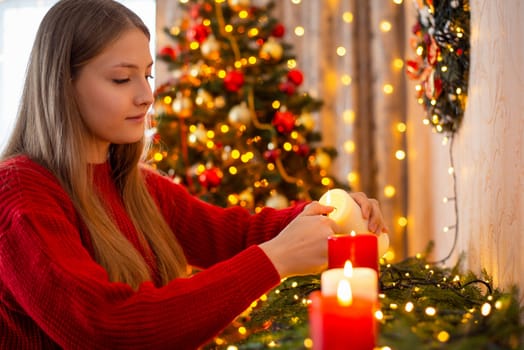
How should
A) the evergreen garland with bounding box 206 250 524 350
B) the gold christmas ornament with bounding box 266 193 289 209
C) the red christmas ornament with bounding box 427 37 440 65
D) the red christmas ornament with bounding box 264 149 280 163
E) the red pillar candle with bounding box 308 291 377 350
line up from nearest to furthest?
Answer: the red pillar candle with bounding box 308 291 377 350
the evergreen garland with bounding box 206 250 524 350
the red christmas ornament with bounding box 427 37 440 65
the gold christmas ornament with bounding box 266 193 289 209
the red christmas ornament with bounding box 264 149 280 163

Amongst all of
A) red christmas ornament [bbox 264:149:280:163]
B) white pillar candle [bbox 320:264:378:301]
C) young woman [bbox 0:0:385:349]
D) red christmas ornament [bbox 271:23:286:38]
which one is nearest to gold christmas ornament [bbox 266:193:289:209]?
red christmas ornament [bbox 264:149:280:163]

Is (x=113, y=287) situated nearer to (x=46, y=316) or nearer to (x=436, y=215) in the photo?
(x=46, y=316)

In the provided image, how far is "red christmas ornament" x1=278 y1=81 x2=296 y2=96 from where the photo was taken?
3201 millimetres

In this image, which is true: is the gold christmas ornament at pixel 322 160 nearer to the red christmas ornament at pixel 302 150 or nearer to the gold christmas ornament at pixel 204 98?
the red christmas ornament at pixel 302 150

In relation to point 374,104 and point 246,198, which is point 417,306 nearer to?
point 246,198

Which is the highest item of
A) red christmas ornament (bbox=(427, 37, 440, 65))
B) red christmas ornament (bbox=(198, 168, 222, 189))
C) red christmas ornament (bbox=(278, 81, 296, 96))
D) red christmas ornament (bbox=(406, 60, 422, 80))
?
red christmas ornament (bbox=(427, 37, 440, 65))

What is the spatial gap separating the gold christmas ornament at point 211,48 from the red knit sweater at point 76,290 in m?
1.98

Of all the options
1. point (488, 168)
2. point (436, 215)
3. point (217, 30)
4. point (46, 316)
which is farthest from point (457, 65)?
point (217, 30)

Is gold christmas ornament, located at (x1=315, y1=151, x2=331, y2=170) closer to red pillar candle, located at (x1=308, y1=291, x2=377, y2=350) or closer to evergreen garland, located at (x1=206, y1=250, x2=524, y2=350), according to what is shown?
evergreen garland, located at (x1=206, y1=250, x2=524, y2=350)

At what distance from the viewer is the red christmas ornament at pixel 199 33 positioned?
3.26 m

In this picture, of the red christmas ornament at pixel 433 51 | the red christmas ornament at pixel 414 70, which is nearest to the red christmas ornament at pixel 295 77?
the red christmas ornament at pixel 414 70

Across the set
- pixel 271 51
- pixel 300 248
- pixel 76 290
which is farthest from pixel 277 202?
pixel 76 290

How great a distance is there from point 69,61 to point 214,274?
548 millimetres

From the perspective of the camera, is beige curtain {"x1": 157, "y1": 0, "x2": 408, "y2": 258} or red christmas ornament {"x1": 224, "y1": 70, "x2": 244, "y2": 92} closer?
red christmas ornament {"x1": 224, "y1": 70, "x2": 244, "y2": 92}
